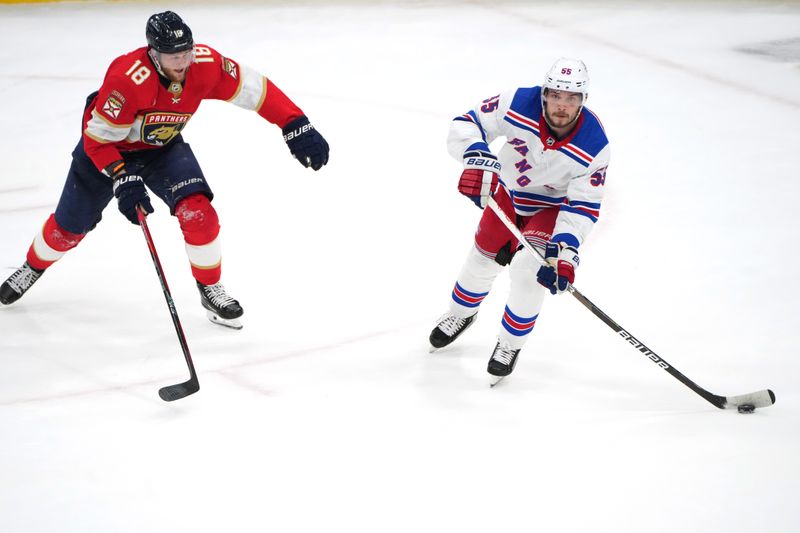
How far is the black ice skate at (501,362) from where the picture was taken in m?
2.96

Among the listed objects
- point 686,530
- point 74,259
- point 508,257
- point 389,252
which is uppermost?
point 508,257

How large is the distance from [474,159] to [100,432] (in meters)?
1.40

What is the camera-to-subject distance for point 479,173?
109 inches

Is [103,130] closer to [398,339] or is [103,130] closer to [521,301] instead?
[398,339]

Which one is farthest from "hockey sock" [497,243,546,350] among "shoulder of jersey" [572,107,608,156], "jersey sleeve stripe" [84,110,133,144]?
"jersey sleeve stripe" [84,110,133,144]

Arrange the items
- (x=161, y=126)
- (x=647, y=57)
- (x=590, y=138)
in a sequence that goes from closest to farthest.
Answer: (x=590, y=138) → (x=161, y=126) → (x=647, y=57)

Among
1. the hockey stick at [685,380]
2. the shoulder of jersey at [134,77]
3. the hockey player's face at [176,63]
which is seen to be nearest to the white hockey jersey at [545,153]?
the hockey stick at [685,380]

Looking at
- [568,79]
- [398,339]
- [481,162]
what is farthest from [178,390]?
[568,79]

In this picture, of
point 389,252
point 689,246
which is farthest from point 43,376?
point 689,246

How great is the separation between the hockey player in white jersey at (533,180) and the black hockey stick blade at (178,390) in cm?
95

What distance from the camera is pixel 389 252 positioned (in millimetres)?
3988

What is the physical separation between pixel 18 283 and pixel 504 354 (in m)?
1.91

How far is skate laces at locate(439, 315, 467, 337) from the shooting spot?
320cm

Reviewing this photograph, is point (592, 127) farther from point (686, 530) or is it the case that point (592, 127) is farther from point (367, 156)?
point (367, 156)
